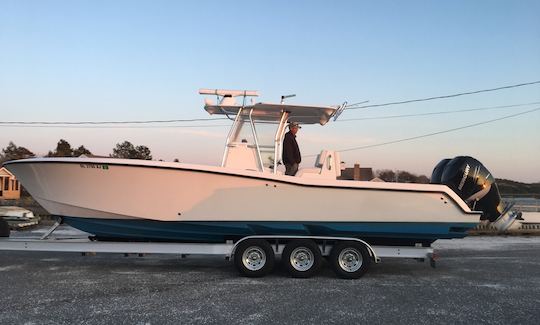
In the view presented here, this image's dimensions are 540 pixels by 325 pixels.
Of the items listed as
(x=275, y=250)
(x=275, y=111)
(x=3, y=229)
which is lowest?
(x=275, y=250)

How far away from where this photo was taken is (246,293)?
580 centimetres

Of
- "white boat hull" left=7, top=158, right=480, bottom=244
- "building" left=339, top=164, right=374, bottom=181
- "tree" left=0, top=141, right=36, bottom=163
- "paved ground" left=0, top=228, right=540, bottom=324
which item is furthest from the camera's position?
"tree" left=0, top=141, right=36, bottom=163

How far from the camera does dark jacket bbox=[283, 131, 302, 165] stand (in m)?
7.35

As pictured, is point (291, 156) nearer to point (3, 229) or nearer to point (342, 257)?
point (342, 257)

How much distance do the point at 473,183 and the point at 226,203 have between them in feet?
13.1

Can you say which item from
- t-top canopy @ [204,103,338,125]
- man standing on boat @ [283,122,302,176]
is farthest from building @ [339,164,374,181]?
t-top canopy @ [204,103,338,125]

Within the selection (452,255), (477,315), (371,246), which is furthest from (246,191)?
(452,255)

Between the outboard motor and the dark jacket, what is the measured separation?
244cm

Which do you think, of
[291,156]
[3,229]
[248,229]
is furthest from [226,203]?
[3,229]

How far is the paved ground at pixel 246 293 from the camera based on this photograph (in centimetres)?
482

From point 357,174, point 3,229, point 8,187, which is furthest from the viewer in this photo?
point 8,187

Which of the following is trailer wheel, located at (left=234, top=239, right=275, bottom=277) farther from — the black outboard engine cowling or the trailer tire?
the trailer tire

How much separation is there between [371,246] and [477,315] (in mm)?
2143

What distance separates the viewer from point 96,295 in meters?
5.55
